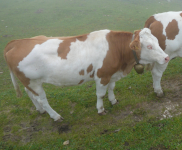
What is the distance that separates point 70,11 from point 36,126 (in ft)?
62.0

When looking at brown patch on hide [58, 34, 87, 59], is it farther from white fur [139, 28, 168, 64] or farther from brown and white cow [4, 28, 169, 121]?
white fur [139, 28, 168, 64]

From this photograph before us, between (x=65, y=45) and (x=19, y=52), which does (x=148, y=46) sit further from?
(x=19, y=52)

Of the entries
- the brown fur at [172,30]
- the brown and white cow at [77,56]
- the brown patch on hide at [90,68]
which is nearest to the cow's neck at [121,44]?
the brown and white cow at [77,56]

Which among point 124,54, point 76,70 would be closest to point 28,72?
point 76,70

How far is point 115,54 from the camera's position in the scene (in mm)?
4082

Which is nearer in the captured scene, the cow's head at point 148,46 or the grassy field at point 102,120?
the cow's head at point 148,46

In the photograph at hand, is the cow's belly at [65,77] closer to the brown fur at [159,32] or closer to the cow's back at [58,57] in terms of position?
the cow's back at [58,57]

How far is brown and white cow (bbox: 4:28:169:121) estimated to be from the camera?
379 cm

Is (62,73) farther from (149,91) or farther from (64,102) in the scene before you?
(149,91)

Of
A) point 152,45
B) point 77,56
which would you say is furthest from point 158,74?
point 77,56

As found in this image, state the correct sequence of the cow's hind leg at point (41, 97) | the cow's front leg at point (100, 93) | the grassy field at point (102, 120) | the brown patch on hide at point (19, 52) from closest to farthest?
the brown patch on hide at point (19, 52)
the grassy field at point (102, 120)
the cow's hind leg at point (41, 97)
the cow's front leg at point (100, 93)

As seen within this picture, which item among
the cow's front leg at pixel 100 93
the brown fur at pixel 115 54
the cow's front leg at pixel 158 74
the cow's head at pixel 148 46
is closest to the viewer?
the cow's head at pixel 148 46

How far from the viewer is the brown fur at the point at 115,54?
13.2 feet

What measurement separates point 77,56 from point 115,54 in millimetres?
958
